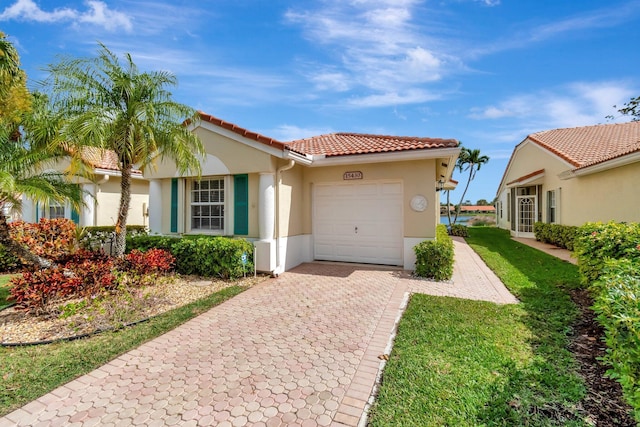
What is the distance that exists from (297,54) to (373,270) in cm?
855

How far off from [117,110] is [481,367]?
9.63 m

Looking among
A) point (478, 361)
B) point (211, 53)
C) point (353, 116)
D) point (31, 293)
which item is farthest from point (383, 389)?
point (353, 116)

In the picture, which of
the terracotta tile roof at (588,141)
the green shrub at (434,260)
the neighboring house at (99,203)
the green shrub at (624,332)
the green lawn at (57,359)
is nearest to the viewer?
the green shrub at (624,332)

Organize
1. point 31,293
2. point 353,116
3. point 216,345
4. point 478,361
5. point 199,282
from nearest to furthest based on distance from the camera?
1. point 478,361
2. point 216,345
3. point 31,293
4. point 199,282
5. point 353,116

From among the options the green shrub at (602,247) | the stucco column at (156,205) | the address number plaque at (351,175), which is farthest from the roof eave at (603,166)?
the stucco column at (156,205)

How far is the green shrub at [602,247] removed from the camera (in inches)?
241

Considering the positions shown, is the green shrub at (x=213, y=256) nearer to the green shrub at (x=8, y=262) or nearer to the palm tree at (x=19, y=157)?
the palm tree at (x=19, y=157)

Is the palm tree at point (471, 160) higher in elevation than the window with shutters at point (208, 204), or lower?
higher

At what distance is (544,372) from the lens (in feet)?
13.3

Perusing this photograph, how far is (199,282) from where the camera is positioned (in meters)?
9.08

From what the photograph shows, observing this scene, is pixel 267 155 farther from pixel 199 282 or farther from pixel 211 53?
pixel 199 282

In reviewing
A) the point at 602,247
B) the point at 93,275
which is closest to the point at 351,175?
the point at 602,247

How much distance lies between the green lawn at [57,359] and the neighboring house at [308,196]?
4542mm

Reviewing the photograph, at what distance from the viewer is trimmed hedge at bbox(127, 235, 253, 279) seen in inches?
365
